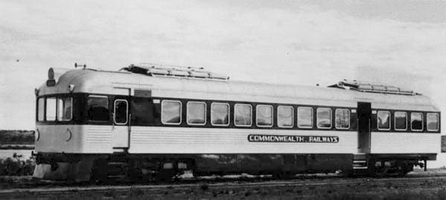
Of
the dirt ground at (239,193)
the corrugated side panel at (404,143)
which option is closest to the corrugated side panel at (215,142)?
the corrugated side panel at (404,143)

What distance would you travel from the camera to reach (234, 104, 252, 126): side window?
87.2ft

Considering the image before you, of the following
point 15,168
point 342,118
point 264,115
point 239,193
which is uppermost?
point 264,115

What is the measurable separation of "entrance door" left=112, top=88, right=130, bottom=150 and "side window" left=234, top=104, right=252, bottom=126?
4.40 meters

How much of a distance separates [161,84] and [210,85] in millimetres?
2091

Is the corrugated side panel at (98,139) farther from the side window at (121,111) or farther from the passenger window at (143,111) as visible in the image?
the passenger window at (143,111)

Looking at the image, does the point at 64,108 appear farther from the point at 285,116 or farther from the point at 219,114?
the point at 285,116

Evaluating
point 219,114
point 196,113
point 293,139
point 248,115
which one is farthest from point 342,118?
point 196,113

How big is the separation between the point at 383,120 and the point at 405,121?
1.35 meters

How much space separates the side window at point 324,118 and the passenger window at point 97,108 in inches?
360

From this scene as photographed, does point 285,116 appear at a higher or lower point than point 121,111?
lower

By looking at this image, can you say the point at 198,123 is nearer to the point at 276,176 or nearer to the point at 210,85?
the point at 210,85

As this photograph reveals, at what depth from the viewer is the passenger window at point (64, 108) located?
23.2m

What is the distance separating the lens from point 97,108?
914 inches

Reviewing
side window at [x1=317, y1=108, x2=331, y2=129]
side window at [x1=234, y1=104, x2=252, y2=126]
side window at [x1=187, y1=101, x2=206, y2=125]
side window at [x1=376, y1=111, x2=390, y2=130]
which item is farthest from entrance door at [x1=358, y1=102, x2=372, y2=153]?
side window at [x1=187, y1=101, x2=206, y2=125]
